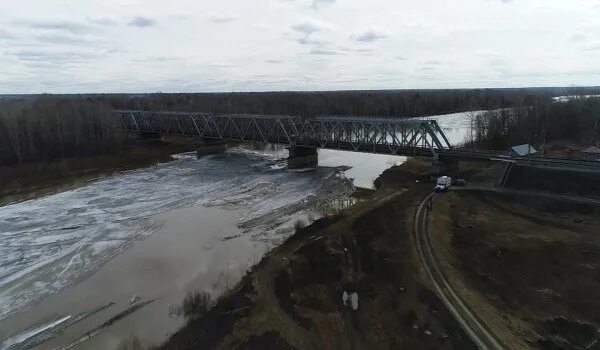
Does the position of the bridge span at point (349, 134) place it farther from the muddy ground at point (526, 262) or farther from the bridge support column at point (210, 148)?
the muddy ground at point (526, 262)

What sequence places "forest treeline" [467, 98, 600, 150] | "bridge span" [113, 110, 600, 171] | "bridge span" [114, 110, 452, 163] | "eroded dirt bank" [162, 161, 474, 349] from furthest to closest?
"forest treeline" [467, 98, 600, 150], "bridge span" [114, 110, 452, 163], "bridge span" [113, 110, 600, 171], "eroded dirt bank" [162, 161, 474, 349]

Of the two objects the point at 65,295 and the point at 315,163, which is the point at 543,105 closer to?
the point at 315,163

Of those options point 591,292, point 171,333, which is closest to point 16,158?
point 171,333

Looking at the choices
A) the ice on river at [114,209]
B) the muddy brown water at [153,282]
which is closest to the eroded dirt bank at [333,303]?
the muddy brown water at [153,282]

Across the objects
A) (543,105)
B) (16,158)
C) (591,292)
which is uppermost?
(543,105)

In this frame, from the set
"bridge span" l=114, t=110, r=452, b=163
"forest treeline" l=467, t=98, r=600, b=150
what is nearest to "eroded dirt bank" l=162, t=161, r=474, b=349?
"bridge span" l=114, t=110, r=452, b=163

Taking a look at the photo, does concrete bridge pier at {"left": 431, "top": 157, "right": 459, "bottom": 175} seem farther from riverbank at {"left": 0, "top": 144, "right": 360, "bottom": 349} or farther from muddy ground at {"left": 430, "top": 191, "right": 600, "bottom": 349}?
riverbank at {"left": 0, "top": 144, "right": 360, "bottom": 349}
